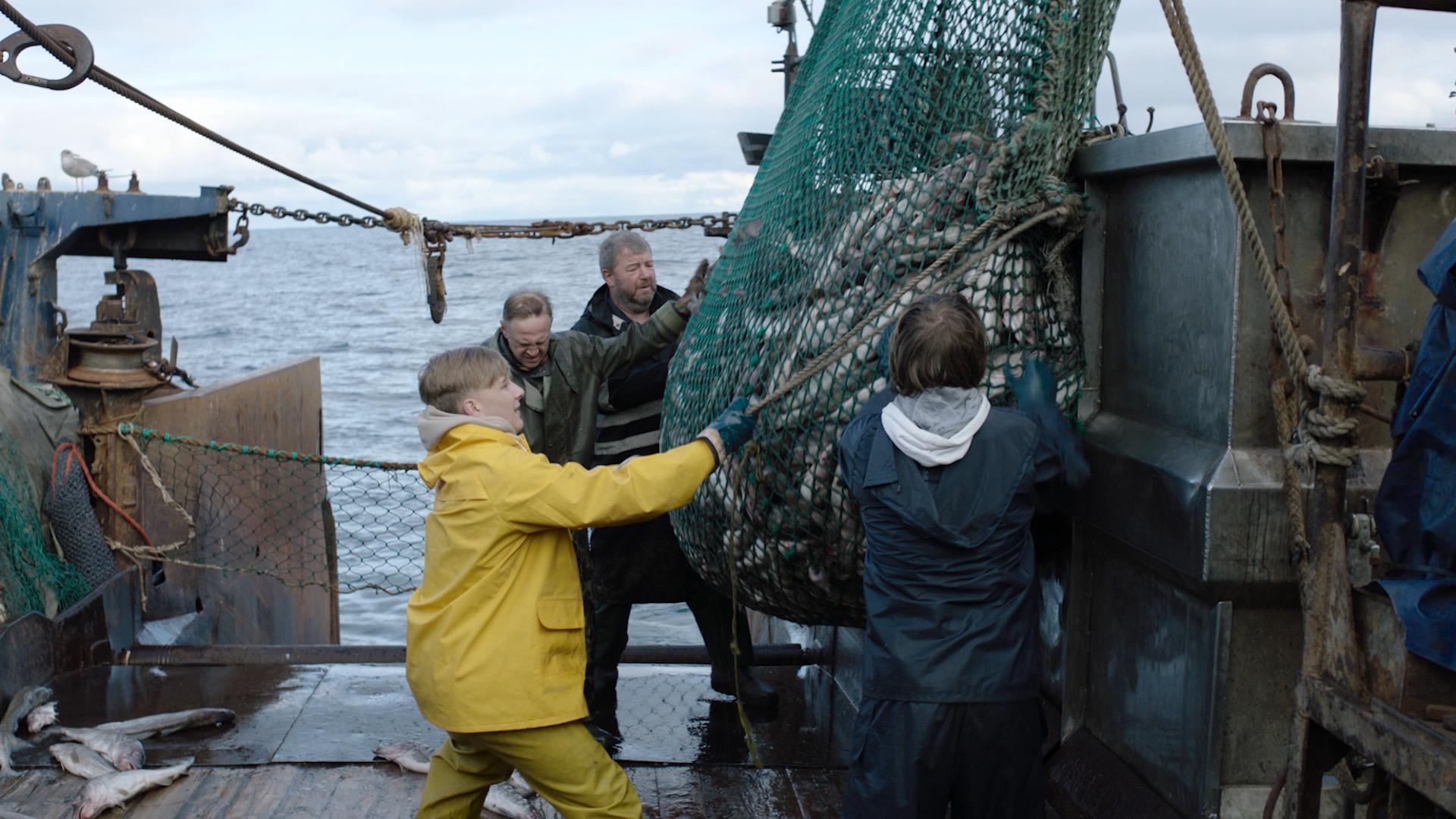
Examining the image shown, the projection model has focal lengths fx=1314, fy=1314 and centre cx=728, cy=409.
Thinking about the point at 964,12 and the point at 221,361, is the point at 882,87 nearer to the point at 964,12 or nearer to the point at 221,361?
the point at 964,12

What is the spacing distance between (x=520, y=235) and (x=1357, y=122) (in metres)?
4.66

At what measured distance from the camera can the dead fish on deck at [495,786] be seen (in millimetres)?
3830

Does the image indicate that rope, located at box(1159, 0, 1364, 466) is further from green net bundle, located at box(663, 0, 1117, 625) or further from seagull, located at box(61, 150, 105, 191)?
seagull, located at box(61, 150, 105, 191)

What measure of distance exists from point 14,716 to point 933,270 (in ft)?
11.5

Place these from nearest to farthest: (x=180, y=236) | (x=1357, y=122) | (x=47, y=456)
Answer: (x=1357, y=122)
(x=47, y=456)
(x=180, y=236)

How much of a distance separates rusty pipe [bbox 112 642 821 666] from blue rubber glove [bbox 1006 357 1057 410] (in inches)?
97.8

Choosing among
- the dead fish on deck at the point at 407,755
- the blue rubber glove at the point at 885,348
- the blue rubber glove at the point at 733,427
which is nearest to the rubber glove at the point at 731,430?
the blue rubber glove at the point at 733,427

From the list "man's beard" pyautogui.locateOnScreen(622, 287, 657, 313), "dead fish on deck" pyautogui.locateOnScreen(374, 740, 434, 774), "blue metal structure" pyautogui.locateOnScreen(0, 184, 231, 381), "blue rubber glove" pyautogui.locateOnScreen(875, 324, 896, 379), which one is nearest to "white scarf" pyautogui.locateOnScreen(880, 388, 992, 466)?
"blue rubber glove" pyautogui.locateOnScreen(875, 324, 896, 379)

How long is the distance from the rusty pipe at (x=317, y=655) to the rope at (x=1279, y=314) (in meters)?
3.20

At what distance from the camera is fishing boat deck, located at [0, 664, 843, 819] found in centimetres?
391

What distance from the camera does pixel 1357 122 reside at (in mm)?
2273

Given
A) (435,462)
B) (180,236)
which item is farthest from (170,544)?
(435,462)

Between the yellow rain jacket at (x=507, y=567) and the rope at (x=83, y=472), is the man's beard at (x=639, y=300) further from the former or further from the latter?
the rope at (x=83, y=472)

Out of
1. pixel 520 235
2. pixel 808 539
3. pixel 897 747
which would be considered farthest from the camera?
pixel 520 235
